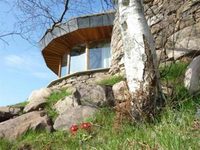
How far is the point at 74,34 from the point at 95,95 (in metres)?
10.2

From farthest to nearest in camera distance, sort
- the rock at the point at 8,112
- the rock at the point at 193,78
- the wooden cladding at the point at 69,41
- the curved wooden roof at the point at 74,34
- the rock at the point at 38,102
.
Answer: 1. the wooden cladding at the point at 69,41
2. the curved wooden roof at the point at 74,34
3. the rock at the point at 38,102
4. the rock at the point at 8,112
5. the rock at the point at 193,78

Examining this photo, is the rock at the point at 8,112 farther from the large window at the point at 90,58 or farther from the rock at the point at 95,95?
the large window at the point at 90,58

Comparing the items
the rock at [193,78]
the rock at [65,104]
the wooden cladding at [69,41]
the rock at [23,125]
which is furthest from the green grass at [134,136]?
the wooden cladding at [69,41]

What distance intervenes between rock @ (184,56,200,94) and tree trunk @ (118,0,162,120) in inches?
38.9

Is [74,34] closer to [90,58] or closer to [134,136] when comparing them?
[90,58]

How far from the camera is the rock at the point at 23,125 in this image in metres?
8.09

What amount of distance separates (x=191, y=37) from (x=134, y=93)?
168 inches

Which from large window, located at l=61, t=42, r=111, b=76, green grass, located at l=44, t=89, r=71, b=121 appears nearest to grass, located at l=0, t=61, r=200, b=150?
green grass, located at l=44, t=89, r=71, b=121

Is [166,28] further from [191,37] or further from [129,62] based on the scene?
[129,62]

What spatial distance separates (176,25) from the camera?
10.6 m

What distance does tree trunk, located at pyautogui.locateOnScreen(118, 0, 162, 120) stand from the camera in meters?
6.15

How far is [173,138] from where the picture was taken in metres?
3.48

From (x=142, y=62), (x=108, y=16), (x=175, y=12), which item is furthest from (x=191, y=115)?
(x=108, y=16)

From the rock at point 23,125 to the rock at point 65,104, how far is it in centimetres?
72
